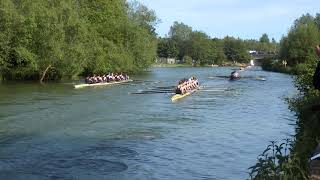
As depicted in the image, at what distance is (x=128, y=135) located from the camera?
70.0ft

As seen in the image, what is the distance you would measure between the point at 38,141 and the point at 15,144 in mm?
1016

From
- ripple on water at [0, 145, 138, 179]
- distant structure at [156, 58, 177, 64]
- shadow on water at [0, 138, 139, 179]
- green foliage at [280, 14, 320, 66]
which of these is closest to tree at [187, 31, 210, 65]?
distant structure at [156, 58, 177, 64]

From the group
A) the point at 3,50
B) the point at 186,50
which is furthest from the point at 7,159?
the point at 186,50

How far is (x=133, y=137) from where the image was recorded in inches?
822

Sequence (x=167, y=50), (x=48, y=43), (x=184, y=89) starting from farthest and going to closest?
(x=167, y=50), (x=48, y=43), (x=184, y=89)

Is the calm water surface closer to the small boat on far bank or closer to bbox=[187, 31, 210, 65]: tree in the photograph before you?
the small boat on far bank

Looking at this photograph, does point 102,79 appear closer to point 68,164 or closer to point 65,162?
point 65,162

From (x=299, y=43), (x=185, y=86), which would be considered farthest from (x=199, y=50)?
(x=185, y=86)

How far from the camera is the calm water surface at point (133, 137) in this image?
15.1m

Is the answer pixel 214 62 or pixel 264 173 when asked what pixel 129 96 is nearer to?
pixel 264 173

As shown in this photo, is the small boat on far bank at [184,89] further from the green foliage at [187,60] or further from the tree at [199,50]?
the tree at [199,50]

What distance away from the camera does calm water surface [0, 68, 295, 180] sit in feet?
49.5

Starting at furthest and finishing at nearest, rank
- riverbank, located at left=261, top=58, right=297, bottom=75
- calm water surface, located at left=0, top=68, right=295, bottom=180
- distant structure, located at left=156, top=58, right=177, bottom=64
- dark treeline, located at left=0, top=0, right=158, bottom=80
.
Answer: distant structure, located at left=156, top=58, right=177, bottom=64 → riverbank, located at left=261, top=58, right=297, bottom=75 → dark treeline, located at left=0, top=0, right=158, bottom=80 → calm water surface, located at left=0, top=68, right=295, bottom=180

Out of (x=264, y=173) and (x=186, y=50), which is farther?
(x=186, y=50)
